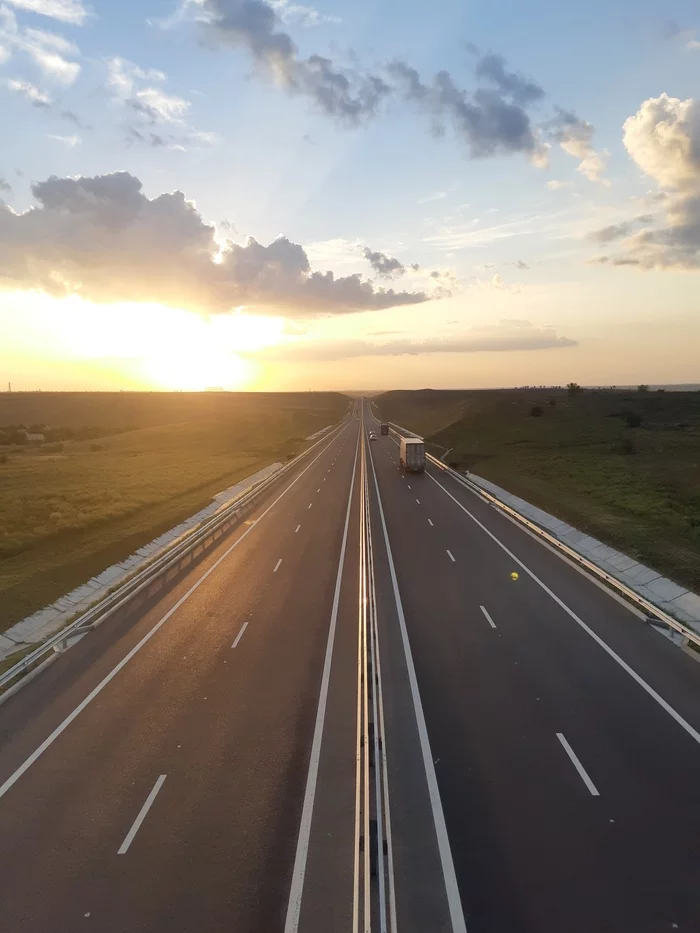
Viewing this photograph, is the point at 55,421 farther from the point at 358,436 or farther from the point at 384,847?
the point at 384,847

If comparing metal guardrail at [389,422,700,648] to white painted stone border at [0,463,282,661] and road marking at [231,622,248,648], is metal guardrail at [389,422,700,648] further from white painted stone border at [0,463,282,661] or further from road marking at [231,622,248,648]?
white painted stone border at [0,463,282,661]

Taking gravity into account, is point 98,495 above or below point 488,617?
above

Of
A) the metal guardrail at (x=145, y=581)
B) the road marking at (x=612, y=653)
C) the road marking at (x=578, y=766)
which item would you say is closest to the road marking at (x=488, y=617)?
the road marking at (x=612, y=653)

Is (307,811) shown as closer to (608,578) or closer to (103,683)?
(103,683)

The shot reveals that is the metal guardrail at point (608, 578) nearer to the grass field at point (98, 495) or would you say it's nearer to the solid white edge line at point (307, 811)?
the solid white edge line at point (307, 811)

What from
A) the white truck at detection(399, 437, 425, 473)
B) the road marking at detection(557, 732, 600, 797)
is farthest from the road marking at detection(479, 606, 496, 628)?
the white truck at detection(399, 437, 425, 473)

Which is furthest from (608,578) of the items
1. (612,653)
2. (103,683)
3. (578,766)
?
(103,683)
